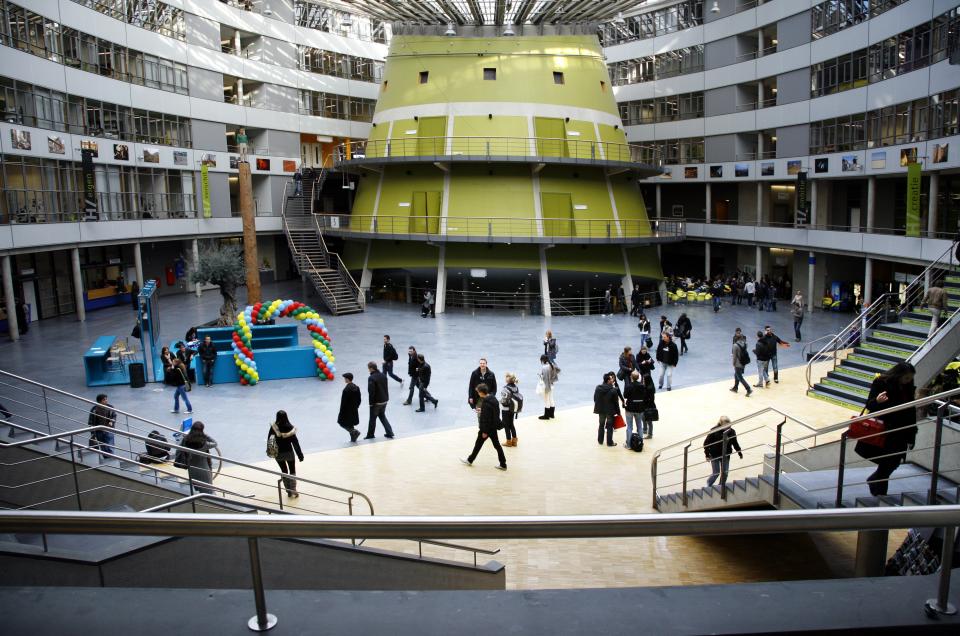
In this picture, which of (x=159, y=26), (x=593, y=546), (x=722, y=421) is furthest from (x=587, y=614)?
(x=159, y=26)

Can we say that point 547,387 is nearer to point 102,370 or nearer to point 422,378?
point 422,378

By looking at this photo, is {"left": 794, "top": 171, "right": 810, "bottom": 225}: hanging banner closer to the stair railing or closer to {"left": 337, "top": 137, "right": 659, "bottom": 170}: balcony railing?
{"left": 337, "top": 137, "right": 659, "bottom": 170}: balcony railing

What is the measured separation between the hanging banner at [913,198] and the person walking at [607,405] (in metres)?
19.1

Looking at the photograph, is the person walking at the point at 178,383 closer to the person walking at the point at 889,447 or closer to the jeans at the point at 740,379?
the jeans at the point at 740,379

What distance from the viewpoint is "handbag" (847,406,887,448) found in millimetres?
8297

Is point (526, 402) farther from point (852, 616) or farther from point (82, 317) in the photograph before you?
point (82, 317)

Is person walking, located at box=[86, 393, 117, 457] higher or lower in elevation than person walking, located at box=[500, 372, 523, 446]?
higher

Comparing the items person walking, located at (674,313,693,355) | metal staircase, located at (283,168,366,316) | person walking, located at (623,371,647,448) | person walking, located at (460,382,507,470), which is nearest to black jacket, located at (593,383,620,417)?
person walking, located at (623,371,647,448)

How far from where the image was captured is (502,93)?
3697cm

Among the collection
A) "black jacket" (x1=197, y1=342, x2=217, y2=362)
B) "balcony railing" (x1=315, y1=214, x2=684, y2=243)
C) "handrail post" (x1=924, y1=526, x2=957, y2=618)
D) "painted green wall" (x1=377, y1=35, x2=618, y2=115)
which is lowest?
"black jacket" (x1=197, y1=342, x2=217, y2=362)

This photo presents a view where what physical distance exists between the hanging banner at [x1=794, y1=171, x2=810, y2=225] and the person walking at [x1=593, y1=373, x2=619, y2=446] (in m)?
26.6

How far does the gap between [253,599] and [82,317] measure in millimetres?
34501

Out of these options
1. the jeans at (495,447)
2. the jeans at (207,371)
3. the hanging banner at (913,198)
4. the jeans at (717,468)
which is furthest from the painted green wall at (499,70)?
the jeans at (717,468)

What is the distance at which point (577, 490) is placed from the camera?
501 inches
